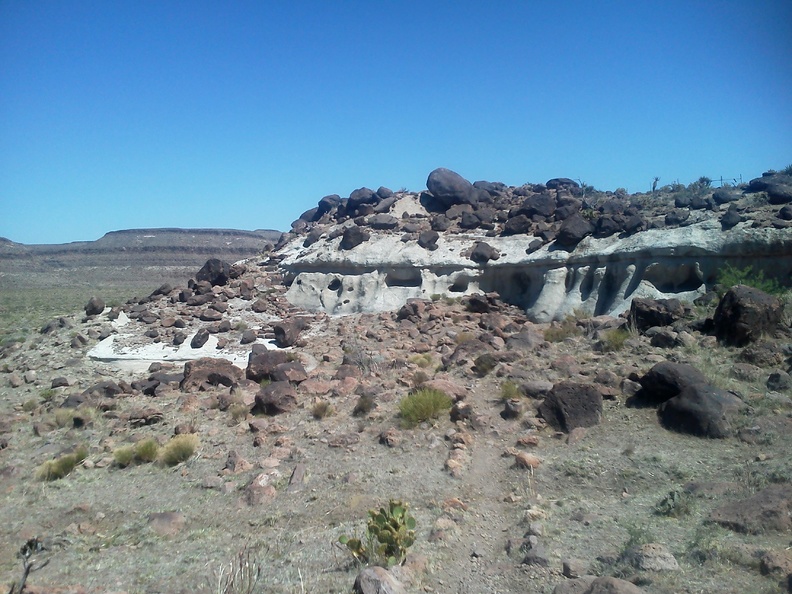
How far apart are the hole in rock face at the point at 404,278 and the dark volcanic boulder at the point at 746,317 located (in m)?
13.4

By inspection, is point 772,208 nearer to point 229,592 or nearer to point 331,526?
point 331,526

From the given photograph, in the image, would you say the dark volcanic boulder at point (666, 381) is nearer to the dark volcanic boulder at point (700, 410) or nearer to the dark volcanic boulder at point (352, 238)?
the dark volcanic boulder at point (700, 410)

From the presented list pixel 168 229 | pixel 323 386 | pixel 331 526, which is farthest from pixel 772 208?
pixel 168 229

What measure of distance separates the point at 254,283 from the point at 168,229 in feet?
218

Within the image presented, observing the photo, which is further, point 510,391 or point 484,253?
point 484,253

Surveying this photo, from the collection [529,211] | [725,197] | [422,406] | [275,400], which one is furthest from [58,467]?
[725,197]

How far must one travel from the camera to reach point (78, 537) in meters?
7.94

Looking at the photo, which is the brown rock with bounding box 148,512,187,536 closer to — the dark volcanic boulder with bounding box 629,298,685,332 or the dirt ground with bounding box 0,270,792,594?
the dirt ground with bounding box 0,270,792,594

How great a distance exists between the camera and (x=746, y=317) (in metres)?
12.5

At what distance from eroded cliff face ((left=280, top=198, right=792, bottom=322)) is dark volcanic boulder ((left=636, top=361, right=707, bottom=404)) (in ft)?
30.6

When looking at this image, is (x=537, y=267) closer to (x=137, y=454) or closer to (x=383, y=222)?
(x=383, y=222)

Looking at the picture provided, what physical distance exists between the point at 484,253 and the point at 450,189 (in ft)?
20.1

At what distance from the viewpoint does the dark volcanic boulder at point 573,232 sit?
22.9 meters

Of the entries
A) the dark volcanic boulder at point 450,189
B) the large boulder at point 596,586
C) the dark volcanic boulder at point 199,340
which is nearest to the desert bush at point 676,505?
the large boulder at point 596,586
